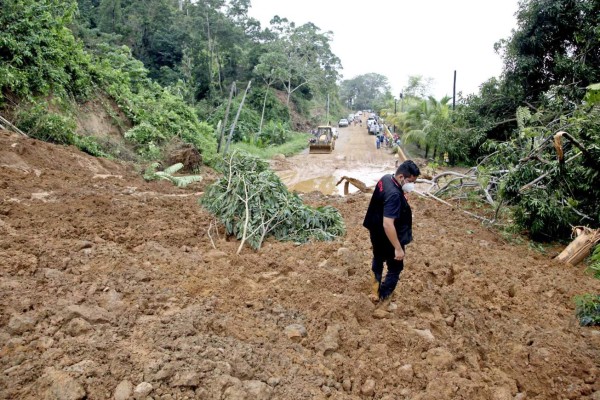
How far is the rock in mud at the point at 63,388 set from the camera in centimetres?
228

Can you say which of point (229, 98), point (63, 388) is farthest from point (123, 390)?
point (229, 98)

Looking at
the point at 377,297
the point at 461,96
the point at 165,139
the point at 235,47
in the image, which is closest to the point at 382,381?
the point at 377,297

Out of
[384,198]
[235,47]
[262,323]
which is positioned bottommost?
[262,323]

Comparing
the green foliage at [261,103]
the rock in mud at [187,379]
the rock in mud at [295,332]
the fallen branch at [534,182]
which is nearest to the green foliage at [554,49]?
the fallen branch at [534,182]

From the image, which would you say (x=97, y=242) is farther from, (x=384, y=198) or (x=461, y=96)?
(x=461, y=96)

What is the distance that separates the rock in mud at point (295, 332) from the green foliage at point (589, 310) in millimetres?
2602

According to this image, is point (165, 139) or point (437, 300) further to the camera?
point (165, 139)

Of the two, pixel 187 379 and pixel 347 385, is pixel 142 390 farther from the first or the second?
pixel 347 385

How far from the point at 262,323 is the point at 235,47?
1369 inches

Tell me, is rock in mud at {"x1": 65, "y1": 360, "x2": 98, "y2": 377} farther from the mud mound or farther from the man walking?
the man walking

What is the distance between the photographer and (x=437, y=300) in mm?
4441

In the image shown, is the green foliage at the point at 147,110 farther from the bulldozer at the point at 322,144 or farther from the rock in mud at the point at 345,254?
the rock in mud at the point at 345,254

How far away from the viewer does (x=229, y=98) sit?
1862 centimetres

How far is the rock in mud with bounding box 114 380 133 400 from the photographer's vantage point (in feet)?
7.75
